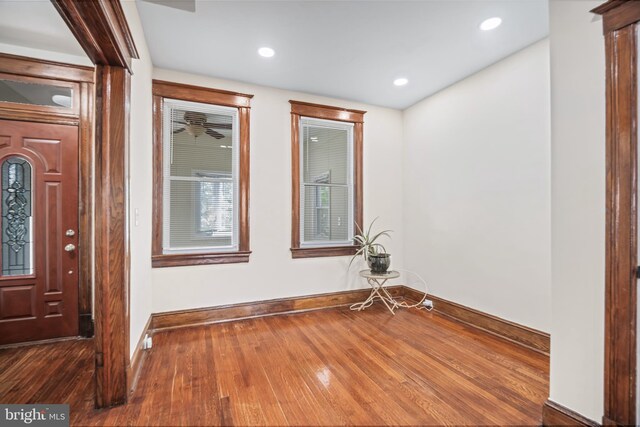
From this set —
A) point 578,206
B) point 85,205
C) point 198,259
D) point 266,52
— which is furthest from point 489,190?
point 85,205

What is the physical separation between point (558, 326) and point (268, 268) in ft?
9.36

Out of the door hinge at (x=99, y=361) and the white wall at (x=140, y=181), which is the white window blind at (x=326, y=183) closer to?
the white wall at (x=140, y=181)

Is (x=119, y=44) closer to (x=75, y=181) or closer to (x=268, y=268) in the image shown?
(x=75, y=181)

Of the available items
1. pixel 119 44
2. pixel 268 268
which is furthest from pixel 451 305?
pixel 119 44

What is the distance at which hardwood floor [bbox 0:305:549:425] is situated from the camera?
185 cm

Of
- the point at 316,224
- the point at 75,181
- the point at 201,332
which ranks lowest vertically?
the point at 201,332

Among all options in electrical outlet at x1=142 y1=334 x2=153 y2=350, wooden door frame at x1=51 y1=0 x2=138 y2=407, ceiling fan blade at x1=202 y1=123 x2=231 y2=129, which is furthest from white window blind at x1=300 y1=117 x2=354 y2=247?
wooden door frame at x1=51 y1=0 x2=138 y2=407

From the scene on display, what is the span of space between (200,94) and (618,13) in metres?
3.47

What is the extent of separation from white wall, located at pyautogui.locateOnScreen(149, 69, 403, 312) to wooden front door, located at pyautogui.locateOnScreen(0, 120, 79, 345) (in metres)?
0.83

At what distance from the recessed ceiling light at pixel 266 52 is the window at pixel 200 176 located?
0.73m

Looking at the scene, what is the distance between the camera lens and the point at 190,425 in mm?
1745

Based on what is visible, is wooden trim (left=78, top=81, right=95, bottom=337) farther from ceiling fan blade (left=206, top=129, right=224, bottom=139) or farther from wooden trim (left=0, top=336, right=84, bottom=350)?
ceiling fan blade (left=206, top=129, right=224, bottom=139)

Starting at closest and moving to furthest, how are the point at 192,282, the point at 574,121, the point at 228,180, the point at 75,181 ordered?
the point at 574,121 < the point at 75,181 < the point at 192,282 < the point at 228,180

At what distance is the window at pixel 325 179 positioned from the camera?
154 inches
